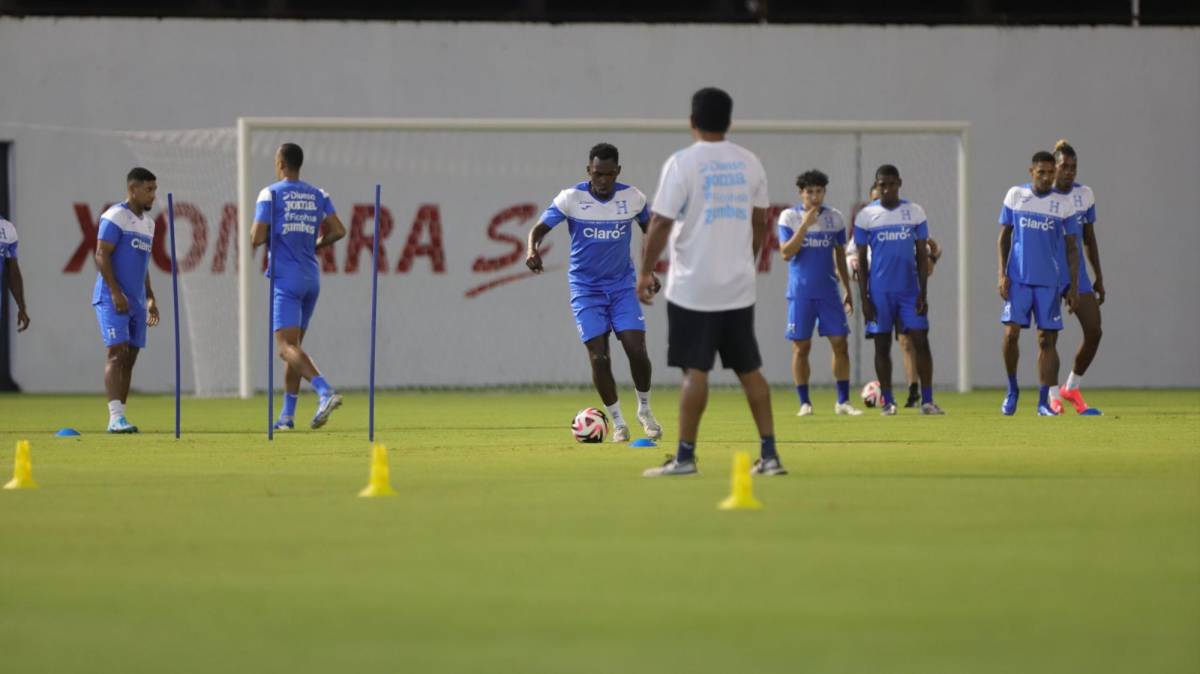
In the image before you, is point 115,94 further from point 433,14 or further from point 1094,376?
point 1094,376

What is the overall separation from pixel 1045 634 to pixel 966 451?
6470 mm

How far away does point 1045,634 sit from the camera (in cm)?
503

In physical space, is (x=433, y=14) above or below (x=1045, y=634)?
above

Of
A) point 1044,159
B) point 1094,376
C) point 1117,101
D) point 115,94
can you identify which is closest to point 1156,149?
point 1117,101

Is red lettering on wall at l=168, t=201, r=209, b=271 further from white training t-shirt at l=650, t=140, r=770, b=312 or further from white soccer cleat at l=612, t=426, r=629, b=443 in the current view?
white training t-shirt at l=650, t=140, r=770, b=312

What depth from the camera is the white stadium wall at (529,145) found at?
22062 millimetres

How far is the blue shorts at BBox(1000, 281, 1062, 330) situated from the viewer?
1534 centimetres

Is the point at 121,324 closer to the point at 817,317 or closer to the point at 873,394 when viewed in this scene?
the point at 817,317

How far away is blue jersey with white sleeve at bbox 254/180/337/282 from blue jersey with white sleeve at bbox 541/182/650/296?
2.43 metres

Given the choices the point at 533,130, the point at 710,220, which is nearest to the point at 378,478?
the point at 710,220

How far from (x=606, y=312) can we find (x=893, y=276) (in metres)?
4.32

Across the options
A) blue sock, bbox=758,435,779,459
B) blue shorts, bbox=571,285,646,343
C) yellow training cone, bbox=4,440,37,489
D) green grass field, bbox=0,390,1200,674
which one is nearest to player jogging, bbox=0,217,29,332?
green grass field, bbox=0,390,1200,674

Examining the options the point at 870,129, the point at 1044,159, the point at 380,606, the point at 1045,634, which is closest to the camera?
the point at 1045,634

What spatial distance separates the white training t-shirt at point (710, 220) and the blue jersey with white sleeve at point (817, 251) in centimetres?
696
